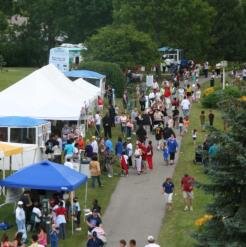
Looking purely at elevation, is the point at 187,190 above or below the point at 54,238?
above

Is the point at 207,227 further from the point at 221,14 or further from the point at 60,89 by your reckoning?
the point at 221,14

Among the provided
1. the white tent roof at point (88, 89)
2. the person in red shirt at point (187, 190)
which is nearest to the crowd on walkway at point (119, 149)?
the person in red shirt at point (187, 190)

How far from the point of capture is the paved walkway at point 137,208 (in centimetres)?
2270

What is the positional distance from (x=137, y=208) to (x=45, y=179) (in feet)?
15.6

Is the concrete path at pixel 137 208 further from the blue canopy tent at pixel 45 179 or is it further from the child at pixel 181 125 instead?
the child at pixel 181 125

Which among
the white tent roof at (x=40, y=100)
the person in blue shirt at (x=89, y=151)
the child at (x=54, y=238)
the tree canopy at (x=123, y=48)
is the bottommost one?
the child at (x=54, y=238)

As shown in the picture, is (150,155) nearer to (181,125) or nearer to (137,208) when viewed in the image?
(137,208)

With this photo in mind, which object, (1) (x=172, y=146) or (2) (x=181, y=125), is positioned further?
(2) (x=181, y=125)

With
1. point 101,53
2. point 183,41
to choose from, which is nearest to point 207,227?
point 101,53

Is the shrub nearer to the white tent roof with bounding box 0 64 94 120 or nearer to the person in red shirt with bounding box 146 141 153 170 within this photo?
the white tent roof with bounding box 0 64 94 120

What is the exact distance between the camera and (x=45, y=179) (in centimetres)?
2192

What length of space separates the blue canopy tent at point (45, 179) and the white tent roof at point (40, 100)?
33.9 ft

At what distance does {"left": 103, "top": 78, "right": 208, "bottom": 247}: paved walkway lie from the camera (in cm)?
2270

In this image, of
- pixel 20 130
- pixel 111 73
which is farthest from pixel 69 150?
pixel 111 73
